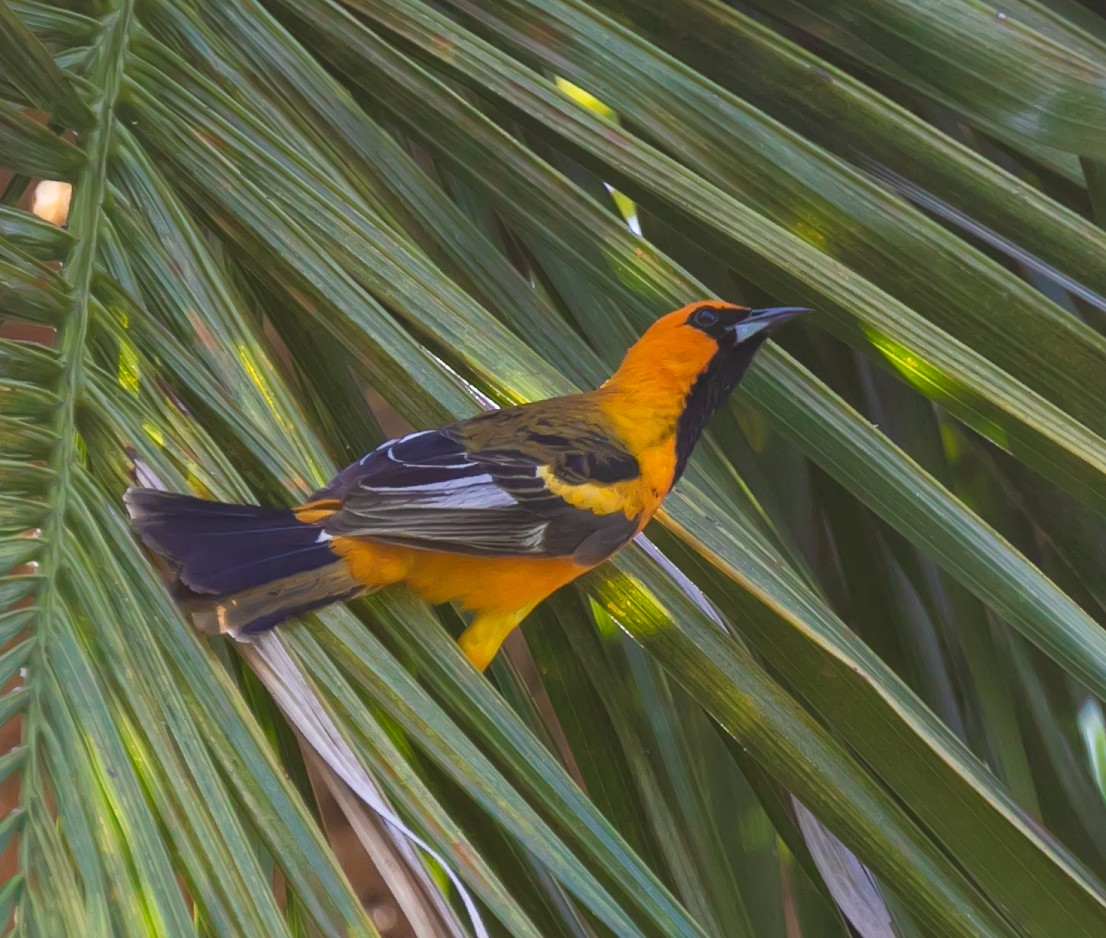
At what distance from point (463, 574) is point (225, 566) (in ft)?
1.19

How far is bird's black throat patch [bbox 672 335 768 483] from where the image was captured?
57.2 inches

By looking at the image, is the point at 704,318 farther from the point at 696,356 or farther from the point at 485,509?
the point at 485,509

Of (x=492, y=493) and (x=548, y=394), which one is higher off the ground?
(x=548, y=394)

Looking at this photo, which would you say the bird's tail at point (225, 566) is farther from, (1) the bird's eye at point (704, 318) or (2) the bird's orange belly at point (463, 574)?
(1) the bird's eye at point (704, 318)

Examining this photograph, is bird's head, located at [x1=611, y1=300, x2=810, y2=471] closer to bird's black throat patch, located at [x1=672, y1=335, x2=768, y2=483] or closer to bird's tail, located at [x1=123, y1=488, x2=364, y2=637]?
bird's black throat patch, located at [x1=672, y1=335, x2=768, y2=483]

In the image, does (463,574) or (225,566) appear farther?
(463,574)

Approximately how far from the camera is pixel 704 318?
1472 millimetres

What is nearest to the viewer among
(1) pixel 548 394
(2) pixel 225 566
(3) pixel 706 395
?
(2) pixel 225 566

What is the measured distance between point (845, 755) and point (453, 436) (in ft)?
1.76

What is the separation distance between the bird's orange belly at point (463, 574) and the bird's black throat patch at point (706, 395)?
0.21 m

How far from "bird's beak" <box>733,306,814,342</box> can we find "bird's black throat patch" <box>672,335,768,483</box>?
3 cm

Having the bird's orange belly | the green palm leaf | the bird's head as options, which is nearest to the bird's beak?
the bird's head

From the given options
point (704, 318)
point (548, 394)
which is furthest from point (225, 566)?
point (704, 318)

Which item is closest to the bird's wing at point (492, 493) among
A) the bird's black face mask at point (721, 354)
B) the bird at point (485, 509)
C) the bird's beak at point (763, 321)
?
the bird at point (485, 509)
